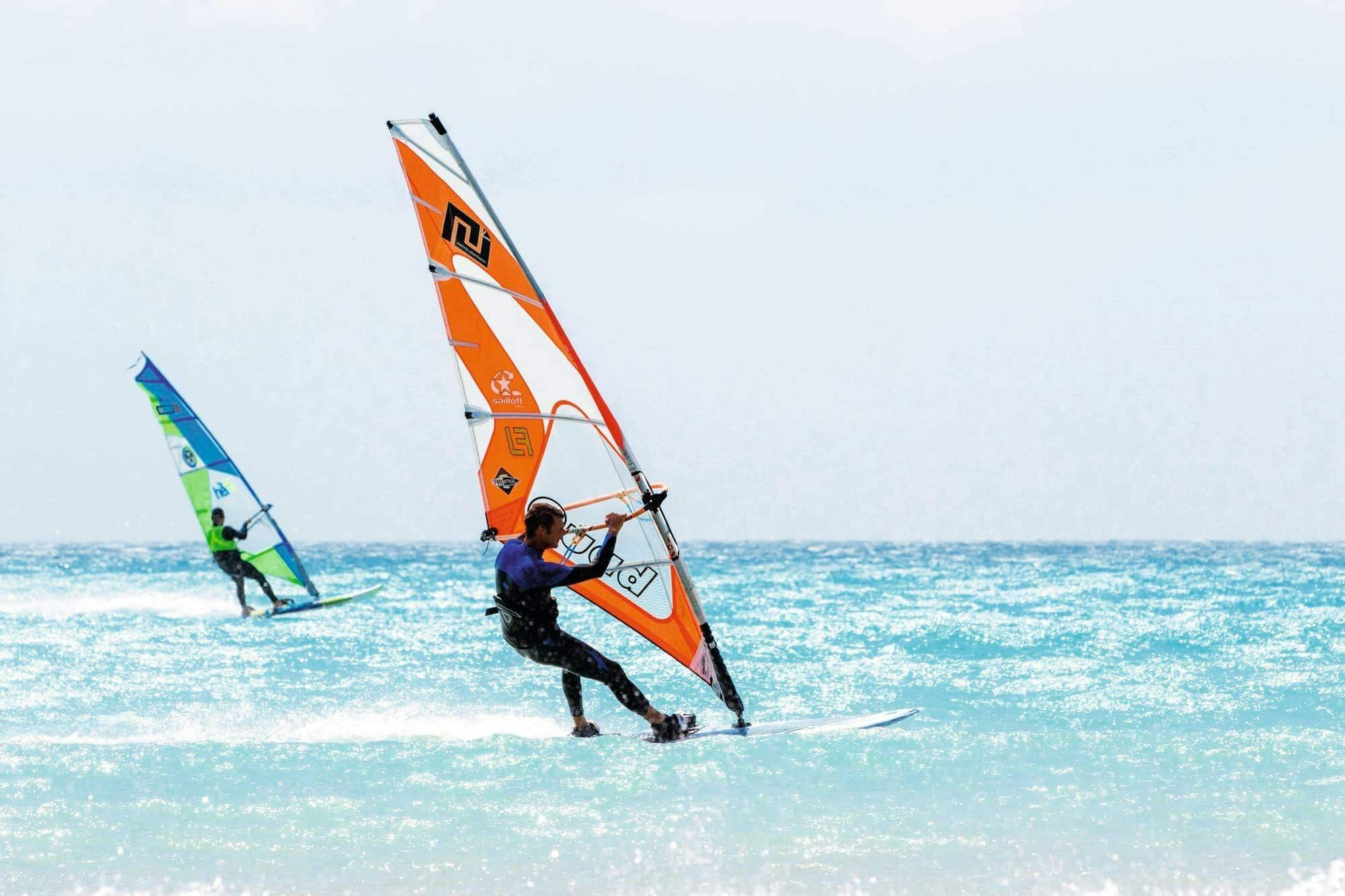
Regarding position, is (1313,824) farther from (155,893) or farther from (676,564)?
(155,893)

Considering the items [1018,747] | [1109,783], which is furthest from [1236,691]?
[1109,783]

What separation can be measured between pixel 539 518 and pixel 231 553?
35.8ft

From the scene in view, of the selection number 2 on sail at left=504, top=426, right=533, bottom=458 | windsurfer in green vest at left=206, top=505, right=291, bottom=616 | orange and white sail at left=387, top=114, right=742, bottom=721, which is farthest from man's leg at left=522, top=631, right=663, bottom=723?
windsurfer in green vest at left=206, top=505, right=291, bottom=616

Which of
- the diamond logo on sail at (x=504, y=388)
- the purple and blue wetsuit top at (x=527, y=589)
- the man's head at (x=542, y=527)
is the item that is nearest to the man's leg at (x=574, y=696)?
the purple and blue wetsuit top at (x=527, y=589)

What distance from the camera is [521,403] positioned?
590 cm

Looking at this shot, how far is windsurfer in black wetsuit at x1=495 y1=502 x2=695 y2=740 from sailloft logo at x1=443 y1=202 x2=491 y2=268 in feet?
3.80

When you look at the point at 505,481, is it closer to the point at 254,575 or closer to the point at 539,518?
the point at 539,518

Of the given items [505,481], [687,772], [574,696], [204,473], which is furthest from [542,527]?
[204,473]

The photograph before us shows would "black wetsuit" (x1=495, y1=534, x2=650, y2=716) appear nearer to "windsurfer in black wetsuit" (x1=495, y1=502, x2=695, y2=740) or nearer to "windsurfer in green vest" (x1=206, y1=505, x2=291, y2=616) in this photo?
"windsurfer in black wetsuit" (x1=495, y1=502, x2=695, y2=740)

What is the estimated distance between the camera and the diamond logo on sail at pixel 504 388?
19.3 ft

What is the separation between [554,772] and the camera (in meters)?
5.80

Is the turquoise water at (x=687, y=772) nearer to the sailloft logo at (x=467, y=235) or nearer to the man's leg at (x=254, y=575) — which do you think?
the sailloft logo at (x=467, y=235)

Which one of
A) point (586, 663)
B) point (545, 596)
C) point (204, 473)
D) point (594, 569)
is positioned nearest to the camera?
point (594, 569)

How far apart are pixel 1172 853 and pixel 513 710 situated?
4.26 m
